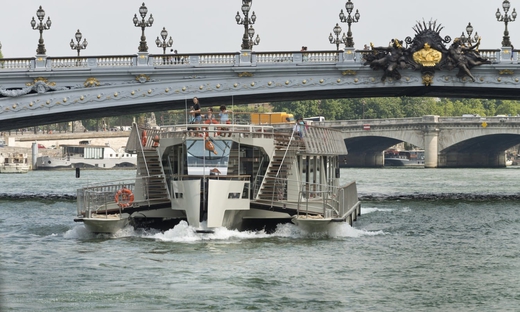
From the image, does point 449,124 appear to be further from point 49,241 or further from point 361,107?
point 49,241

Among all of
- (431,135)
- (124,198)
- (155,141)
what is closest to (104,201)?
(124,198)

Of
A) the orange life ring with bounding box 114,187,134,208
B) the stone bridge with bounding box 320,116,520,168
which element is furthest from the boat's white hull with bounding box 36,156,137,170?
the orange life ring with bounding box 114,187,134,208

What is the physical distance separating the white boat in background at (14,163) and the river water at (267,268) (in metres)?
86.4

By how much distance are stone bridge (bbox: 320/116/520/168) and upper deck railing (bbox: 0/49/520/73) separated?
210 feet

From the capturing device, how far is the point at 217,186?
3872 cm

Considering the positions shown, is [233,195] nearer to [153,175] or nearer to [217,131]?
[217,131]

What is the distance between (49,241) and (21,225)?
24.9 feet

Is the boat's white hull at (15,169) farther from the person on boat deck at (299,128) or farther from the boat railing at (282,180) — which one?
the boat railing at (282,180)

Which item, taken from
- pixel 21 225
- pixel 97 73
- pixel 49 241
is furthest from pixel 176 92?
pixel 49 241

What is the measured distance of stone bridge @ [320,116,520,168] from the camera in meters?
129

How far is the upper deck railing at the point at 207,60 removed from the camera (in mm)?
62094

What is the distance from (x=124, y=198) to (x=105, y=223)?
1.38 m

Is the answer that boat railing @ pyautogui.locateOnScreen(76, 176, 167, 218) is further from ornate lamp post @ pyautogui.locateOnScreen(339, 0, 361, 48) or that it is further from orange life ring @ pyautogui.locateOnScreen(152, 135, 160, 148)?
ornate lamp post @ pyautogui.locateOnScreen(339, 0, 361, 48)

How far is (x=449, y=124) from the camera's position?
445 feet
